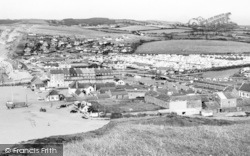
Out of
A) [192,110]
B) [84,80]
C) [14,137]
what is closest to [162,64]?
[84,80]

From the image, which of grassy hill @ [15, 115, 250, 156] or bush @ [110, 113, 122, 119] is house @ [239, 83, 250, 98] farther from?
grassy hill @ [15, 115, 250, 156]

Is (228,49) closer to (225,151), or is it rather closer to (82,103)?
(82,103)

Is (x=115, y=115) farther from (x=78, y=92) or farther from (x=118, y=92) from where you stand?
(x=78, y=92)

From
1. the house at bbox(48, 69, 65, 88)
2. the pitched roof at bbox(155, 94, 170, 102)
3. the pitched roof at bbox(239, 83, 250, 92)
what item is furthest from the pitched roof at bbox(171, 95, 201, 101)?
the house at bbox(48, 69, 65, 88)

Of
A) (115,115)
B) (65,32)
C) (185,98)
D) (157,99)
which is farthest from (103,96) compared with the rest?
(65,32)

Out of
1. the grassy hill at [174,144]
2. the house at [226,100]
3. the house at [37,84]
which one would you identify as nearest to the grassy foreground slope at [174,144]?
the grassy hill at [174,144]

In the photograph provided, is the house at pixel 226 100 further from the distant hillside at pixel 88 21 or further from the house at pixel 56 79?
the distant hillside at pixel 88 21
